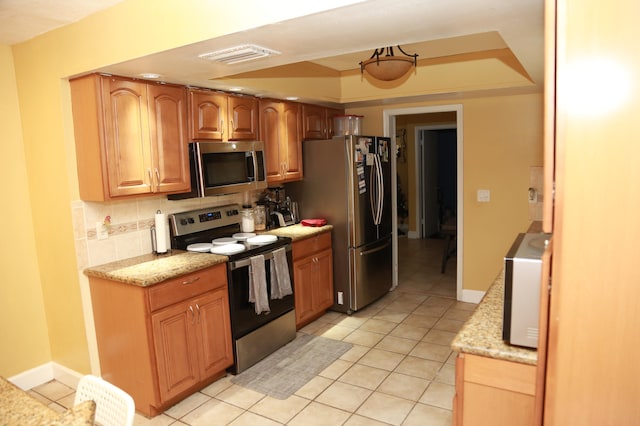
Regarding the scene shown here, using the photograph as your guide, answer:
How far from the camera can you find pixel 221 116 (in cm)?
347

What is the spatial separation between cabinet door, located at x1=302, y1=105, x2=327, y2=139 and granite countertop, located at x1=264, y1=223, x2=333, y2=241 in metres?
0.93

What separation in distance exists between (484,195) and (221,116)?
274 cm

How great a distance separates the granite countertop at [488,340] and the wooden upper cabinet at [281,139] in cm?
245

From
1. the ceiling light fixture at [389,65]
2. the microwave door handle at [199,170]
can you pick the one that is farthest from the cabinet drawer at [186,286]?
the ceiling light fixture at [389,65]

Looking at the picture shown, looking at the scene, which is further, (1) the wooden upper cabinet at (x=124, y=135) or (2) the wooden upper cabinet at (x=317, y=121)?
(2) the wooden upper cabinet at (x=317, y=121)

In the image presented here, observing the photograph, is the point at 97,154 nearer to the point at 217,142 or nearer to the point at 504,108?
the point at 217,142

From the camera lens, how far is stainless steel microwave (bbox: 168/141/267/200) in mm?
3242

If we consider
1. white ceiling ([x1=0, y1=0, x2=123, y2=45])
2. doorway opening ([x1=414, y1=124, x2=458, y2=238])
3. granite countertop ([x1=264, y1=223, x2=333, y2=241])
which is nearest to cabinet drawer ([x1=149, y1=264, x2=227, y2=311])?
granite countertop ([x1=264, y1=223, x2=333, y2=241])

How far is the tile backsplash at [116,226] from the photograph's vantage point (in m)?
2.90

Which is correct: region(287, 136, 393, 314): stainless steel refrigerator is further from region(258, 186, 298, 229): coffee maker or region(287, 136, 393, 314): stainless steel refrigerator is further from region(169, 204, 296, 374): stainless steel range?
region(169, 204, 296, 374): stainless steel range

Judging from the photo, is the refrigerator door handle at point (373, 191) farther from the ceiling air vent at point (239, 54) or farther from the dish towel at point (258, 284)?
the ceiling air vent at point (239, 54)

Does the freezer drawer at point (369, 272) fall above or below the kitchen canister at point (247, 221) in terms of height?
below

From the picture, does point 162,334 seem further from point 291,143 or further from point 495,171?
point 495,171

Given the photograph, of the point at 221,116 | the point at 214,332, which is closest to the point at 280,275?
the point at 214,332
